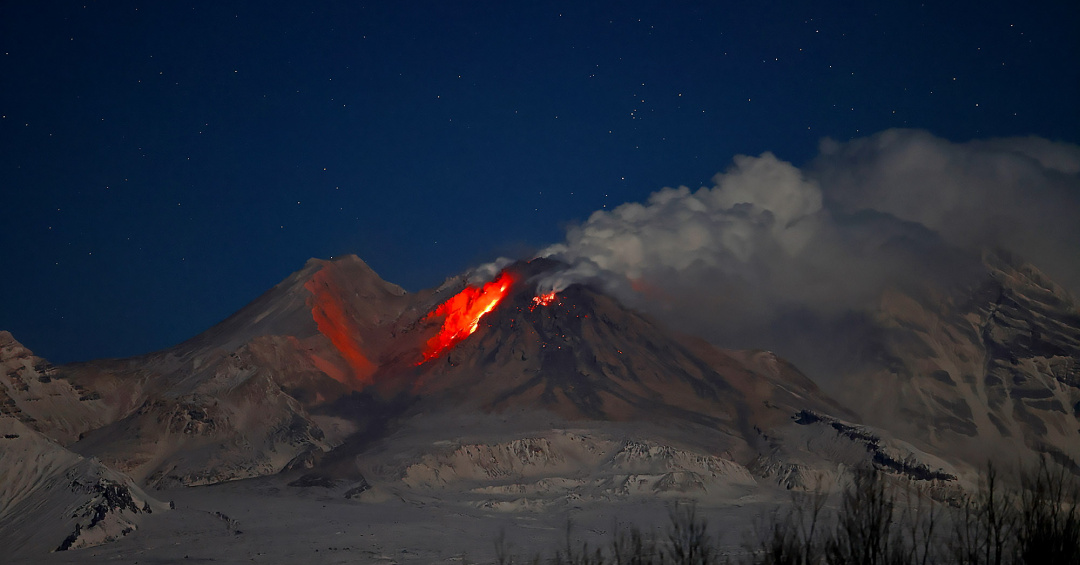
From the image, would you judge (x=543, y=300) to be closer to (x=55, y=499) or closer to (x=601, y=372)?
(x=601, y=372)

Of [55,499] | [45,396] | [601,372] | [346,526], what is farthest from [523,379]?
[45,396]

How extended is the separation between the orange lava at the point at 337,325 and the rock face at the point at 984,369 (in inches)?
2718

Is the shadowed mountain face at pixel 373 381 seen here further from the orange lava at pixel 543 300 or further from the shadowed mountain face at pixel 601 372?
the orange lava at pixel 543 300

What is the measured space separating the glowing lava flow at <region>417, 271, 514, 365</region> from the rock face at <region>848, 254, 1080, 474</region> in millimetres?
52786

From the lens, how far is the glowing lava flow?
130m

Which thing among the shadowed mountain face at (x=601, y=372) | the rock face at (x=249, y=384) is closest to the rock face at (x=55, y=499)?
the rock face at (x=249, y=384)

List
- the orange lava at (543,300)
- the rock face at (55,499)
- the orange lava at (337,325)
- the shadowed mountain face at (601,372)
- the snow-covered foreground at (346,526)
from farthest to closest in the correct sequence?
the orange lava at (543,300), the orange lava at (337,325), the shadowed mountain face at (601,372), the snow-covered foreground at (346,526), the rock face at (55,499)

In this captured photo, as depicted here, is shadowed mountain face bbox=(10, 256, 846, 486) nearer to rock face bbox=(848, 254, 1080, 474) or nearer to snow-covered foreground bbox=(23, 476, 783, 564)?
snow-covered foreground bbox=(23, 476, 783, 564)

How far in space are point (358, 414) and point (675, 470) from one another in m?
41.0

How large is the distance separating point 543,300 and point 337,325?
30.1m

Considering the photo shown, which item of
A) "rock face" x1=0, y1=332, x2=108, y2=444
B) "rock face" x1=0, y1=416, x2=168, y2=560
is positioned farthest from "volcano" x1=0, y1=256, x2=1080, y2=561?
"rock face" x1=0, y1=416, x2=168, y2=560

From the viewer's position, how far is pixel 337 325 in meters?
133

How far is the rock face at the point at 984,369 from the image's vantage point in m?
128

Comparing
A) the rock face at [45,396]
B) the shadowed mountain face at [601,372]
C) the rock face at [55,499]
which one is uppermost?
the shadowed mountain face at [601,372]
